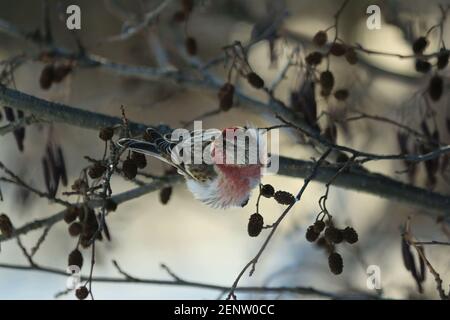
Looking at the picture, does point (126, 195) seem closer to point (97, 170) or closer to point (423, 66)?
point (97, 170)

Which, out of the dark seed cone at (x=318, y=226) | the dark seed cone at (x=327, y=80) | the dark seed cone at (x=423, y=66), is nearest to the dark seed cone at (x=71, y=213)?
the dark seed cone at (x=318, y=226)

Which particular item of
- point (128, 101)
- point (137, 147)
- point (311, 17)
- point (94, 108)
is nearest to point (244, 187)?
point (137, 147)

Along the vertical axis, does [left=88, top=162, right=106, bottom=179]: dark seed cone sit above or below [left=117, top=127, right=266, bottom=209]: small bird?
below

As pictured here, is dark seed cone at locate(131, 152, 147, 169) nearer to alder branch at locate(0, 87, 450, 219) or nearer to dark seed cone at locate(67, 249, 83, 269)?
alder branch at locate(0, 87, 450, 219)

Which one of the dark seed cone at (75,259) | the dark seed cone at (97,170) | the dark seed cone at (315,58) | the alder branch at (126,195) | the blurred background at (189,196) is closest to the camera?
the dark seed cone at (97,170)

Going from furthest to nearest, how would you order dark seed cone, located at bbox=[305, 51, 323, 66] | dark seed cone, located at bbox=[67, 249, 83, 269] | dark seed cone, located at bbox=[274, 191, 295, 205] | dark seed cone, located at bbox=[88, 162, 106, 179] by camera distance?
1. dark seed cone, located at bbox=[305, 51, 323, 66]
2. dark seed cone, located at bbox=[67, 249, 83, 269]
3. dark seed cone, located at bbox=[88, 162, 106, 179]
4. dark seed cone, located at bbox=[274, 191, 295, 205]

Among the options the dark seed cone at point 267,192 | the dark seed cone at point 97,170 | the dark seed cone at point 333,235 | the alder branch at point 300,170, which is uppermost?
the alder branch at point 300,170

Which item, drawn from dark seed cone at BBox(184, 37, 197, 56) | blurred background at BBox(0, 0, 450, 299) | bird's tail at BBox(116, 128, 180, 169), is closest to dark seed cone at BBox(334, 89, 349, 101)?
dark seed cone at BBox(184, 37, 197, 56)

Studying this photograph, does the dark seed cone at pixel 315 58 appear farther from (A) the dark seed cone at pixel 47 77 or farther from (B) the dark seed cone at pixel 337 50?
(A) the dark seed cone at pixel 47 77
